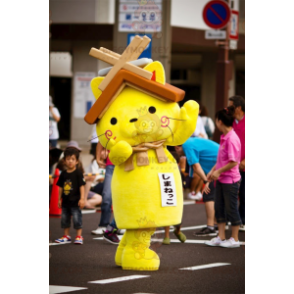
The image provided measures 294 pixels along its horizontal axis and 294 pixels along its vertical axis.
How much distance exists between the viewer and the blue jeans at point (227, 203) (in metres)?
6.01

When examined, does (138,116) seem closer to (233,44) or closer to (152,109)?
(152,109)

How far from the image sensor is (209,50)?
1309 cm

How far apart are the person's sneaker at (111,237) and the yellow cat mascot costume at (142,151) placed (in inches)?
33.6

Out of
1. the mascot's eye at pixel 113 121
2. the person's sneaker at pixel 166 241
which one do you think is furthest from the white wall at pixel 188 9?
the person's sneaker at pixel 166 241

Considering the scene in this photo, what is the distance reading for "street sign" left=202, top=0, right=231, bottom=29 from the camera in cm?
578

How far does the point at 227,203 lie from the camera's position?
6164 millimetres

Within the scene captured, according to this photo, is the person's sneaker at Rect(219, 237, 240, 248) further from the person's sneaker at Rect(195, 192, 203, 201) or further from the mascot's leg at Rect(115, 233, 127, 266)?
the person's sneaker at Rect(195, 192, 203, 201)

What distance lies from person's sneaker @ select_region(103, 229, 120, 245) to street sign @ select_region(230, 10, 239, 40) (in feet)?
Result: 7.05

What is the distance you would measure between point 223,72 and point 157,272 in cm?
236

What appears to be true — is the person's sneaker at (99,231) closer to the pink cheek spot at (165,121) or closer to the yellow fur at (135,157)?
the yellow fur at (135,157)

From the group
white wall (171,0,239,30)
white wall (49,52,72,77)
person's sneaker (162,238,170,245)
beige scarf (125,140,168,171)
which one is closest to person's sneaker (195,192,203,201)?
white wall (49,52,72,77)

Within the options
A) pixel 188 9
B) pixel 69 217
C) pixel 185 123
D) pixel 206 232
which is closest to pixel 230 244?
pixel 185 123
